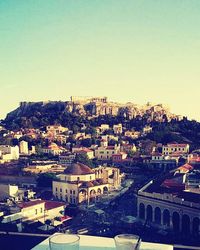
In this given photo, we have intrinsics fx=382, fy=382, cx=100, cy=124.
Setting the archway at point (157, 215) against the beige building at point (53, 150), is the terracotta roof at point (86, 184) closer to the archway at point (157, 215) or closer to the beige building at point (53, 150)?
the archway at point (157, 215)

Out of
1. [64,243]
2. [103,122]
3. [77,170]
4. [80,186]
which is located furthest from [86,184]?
[103,122]

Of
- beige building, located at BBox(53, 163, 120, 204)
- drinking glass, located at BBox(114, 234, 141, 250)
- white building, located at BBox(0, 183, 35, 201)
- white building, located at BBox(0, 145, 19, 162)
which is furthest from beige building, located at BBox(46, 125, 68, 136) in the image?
drinking glass, located at BBox(114, 234, 141, 250)

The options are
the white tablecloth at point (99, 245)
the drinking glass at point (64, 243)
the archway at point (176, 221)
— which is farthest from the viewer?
the archway at point (176, 221)

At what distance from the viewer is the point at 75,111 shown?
53250mm

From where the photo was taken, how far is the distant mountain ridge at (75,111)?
47.4 m

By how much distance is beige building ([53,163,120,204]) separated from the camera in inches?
792

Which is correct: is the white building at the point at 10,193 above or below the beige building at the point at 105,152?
below

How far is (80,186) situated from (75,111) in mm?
33544

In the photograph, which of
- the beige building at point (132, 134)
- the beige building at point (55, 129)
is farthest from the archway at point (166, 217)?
the beige building at point (55, 129)

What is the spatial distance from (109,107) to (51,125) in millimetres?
12616

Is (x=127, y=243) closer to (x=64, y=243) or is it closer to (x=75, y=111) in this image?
(x=64, y=243)

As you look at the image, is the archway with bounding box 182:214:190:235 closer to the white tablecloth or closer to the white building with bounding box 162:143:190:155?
the white tablecloth

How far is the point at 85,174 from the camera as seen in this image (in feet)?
70.9

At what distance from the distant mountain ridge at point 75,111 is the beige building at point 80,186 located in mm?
23952
